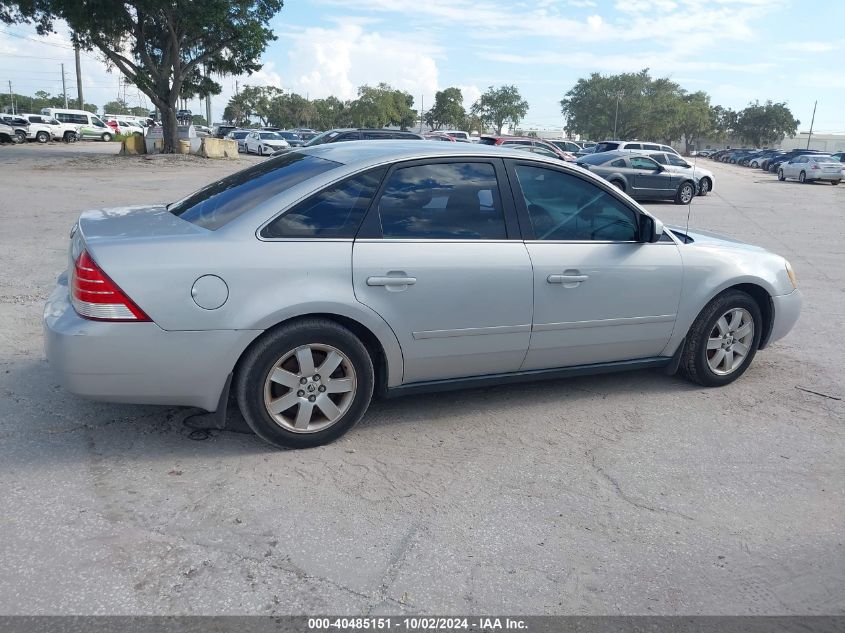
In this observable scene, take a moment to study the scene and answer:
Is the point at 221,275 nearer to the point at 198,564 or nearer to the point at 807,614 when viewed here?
the point at 198,564

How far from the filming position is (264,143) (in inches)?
1666

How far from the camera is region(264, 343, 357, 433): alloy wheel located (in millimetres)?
3779

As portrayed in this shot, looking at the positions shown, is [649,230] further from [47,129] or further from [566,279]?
[47,129]

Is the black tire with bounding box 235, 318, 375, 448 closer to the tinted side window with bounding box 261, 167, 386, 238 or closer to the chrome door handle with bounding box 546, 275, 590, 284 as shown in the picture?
the tinted side window with bounding box 261, 167, 386, 238

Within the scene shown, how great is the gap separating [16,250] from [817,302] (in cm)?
964

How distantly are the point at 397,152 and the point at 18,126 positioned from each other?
1947 inches

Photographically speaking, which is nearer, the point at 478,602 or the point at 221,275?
the point at 478,602

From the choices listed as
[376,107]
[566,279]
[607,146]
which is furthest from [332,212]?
[376,107]

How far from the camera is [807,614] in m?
2.78

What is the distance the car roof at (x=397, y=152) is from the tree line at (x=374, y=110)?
72575mm

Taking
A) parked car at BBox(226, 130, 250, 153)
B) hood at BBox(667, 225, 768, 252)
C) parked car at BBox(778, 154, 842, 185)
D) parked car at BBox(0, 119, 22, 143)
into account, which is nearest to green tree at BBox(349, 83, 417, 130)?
parked car at BBox(226, 130, 250, 153)

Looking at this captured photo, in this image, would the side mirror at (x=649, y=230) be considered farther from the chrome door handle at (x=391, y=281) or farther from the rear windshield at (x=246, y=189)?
the rear windshield at (x=246, y=189)

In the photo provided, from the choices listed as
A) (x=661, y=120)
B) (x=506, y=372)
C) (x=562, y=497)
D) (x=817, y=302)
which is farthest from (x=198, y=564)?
(x=661, y=120)

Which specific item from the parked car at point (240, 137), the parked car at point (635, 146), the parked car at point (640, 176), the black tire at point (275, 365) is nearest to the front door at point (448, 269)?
the black tire at point (275, 365)
